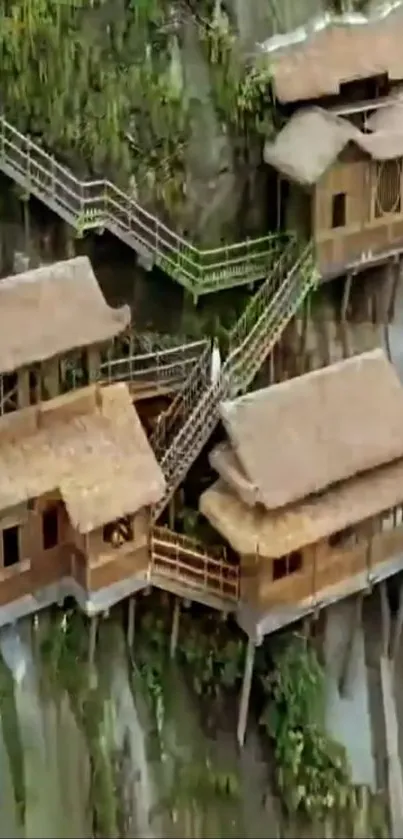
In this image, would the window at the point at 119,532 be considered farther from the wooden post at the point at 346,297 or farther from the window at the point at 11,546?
the wooden post at the point at 346,297

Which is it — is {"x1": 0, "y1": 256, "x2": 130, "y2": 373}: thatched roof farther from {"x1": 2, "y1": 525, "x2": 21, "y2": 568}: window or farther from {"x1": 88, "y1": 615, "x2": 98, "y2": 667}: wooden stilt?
{"x1": 88, "y1": 615, "x2": 98, "y2": 667}: wooden stilt

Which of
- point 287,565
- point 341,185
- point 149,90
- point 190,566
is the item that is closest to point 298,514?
point 287,565

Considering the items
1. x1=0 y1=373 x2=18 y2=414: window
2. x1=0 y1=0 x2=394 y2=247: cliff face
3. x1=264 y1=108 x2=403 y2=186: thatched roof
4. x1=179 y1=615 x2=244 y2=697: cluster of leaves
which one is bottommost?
x1=179 y1=615 x2=244 y2=697: cluster of leaves

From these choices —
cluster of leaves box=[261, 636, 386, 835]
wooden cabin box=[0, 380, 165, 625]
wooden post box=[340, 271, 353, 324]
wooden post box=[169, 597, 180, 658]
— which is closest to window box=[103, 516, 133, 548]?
wooden cabin box=[0, 380, 165, 625]

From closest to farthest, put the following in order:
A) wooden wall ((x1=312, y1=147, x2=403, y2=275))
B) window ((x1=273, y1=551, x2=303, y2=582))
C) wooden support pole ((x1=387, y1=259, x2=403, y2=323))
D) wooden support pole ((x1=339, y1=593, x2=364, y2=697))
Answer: window ((x1=273, y1=551, x2=303, y2=582)), wooden wall ((x1=312, y1=147, x2=403, y2=275)), wooden support pole ((x1=339, y1=593, x2=364, y2=697)), wooden support pole ((x1=387, y1=259, x2=403, y2=323))

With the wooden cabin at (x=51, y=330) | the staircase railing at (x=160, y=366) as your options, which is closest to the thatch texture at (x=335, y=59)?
the staircase railing at (x=160, y=366)
